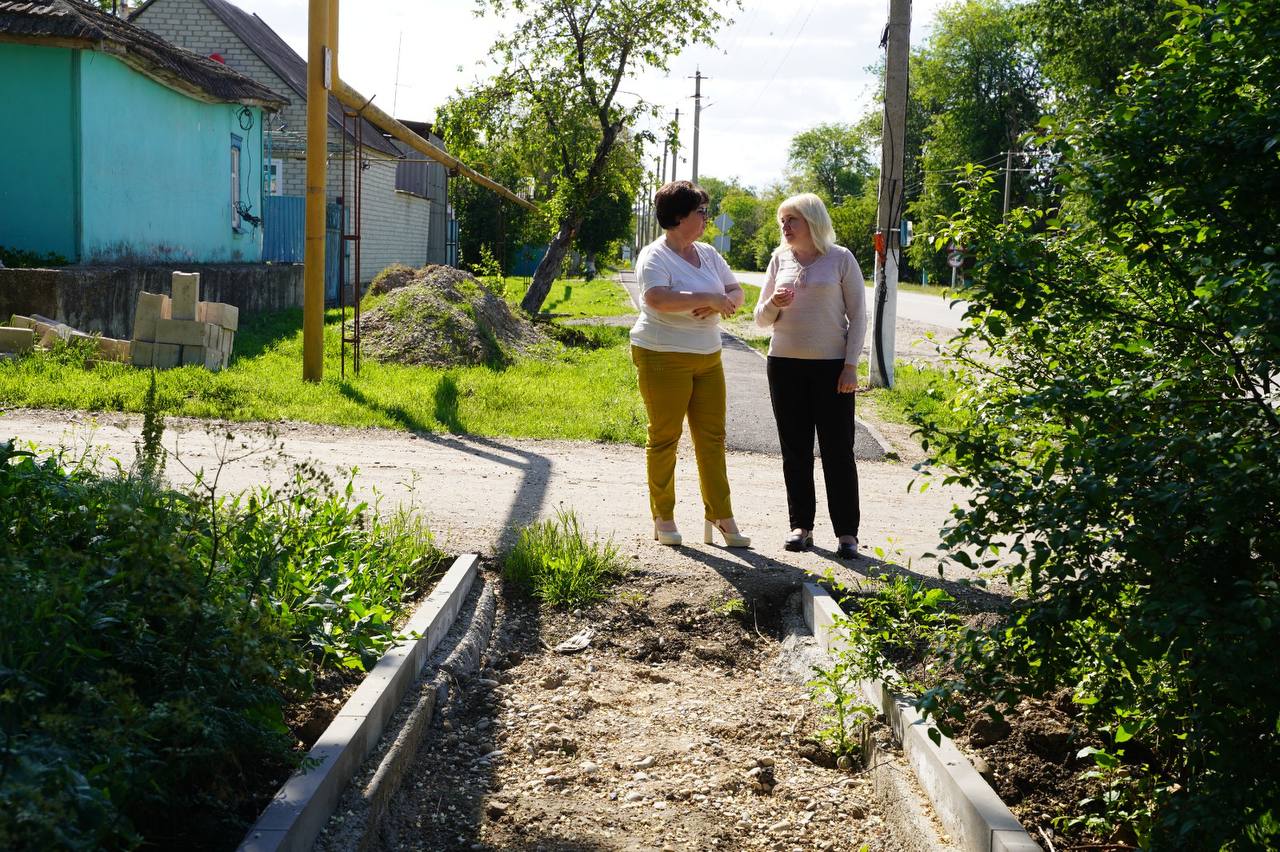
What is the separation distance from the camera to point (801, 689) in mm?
4934

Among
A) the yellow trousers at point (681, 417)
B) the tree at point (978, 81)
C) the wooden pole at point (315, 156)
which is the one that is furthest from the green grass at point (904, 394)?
the tree at point (978, 81)

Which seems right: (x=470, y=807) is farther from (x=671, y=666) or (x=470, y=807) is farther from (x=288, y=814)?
(x=671, y=666)

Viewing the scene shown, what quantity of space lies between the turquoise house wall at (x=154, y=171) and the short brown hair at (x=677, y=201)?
11819 mm

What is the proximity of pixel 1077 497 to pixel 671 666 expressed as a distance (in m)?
2.79

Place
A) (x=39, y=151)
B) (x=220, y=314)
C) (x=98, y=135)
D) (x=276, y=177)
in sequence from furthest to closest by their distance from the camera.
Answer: (x=276, y=177) < (x=98, y=135) < (x=39, y=151) < (x=220, y=314)

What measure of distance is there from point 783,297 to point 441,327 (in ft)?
31.6

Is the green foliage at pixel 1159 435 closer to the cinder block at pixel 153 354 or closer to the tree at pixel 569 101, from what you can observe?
the cinder block at pixel 153 354

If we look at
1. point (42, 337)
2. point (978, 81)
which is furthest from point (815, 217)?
point (978, 81)

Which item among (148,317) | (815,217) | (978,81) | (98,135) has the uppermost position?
(978,81)

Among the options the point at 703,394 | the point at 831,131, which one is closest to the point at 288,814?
the point at 703,394

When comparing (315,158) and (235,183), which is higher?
(235,183)

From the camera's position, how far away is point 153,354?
12320 millimetres

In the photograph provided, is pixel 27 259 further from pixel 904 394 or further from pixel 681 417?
pixel 681 417

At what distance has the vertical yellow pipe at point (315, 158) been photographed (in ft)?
38.2
